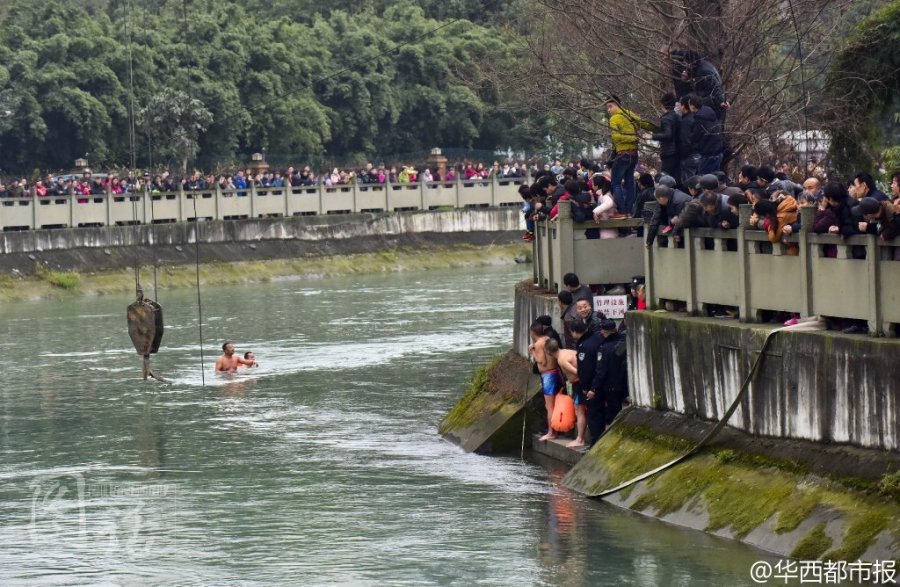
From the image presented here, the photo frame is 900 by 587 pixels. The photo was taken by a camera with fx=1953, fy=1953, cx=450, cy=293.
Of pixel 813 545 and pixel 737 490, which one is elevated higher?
pixel 737 490

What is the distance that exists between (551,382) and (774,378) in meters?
5.45

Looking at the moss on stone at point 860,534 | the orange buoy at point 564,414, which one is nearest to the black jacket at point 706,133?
the orange buoy at point 564,414

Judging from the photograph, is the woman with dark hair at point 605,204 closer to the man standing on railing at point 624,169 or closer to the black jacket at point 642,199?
the man standing on railing at point 624,169

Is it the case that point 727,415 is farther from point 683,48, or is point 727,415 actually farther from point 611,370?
point 683,48

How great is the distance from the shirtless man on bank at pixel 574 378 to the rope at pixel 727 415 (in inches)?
86.1

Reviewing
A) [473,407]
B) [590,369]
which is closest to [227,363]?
[473,407]

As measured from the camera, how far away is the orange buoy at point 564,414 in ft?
86.3

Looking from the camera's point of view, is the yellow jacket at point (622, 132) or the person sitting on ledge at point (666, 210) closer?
the person sitting on ledge at point (666, 210)

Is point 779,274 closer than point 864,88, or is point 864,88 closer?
point 779,274

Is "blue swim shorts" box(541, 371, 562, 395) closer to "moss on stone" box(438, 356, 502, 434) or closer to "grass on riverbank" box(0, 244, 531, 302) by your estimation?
"moss on stone" box(438, 356, 502, 434)

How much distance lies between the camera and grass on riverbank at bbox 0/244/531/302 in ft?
204

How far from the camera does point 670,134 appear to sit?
84.9 feet

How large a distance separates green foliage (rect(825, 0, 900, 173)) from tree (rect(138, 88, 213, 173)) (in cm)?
4527

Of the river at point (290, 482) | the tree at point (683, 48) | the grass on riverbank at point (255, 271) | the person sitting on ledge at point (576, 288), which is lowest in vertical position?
Answer: the river at point (290, 482)
